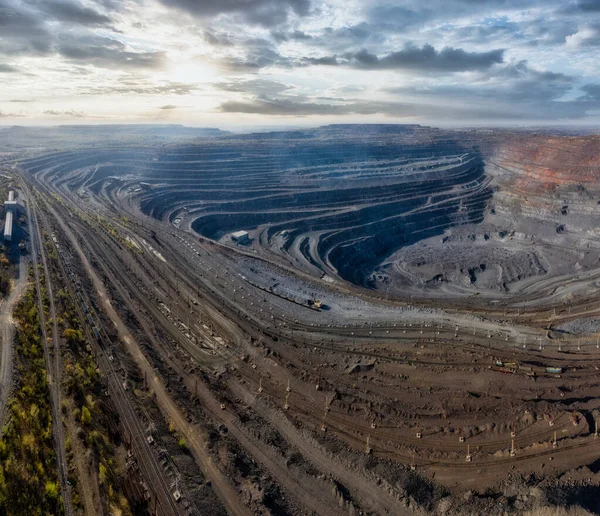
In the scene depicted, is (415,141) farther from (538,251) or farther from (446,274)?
(446,274)

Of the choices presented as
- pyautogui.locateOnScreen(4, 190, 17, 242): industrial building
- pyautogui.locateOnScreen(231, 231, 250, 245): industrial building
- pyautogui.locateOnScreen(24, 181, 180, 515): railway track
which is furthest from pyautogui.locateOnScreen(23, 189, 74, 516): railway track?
pyautogui.locateOnScreen(231, 231, 250, 245): industrial building

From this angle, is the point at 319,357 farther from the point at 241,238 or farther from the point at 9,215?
the point at 9,215

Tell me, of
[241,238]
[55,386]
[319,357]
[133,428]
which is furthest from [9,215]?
[319,357]

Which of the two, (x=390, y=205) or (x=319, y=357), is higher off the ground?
(x=390, y=205)

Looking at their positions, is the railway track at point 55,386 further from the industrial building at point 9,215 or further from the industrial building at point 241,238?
the industrial building at point 241,238

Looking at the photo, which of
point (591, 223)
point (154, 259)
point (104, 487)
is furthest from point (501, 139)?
point (104, 487)

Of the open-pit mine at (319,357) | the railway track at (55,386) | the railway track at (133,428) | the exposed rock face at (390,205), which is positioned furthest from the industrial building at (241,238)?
the railway track at (133,428)

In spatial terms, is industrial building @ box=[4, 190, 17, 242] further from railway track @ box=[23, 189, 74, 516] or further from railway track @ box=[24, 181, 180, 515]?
railway track @ box=[24, 181, 180, 515]

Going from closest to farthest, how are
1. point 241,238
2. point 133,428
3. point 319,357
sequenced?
point 133,428
point 319,357
point 241,238
